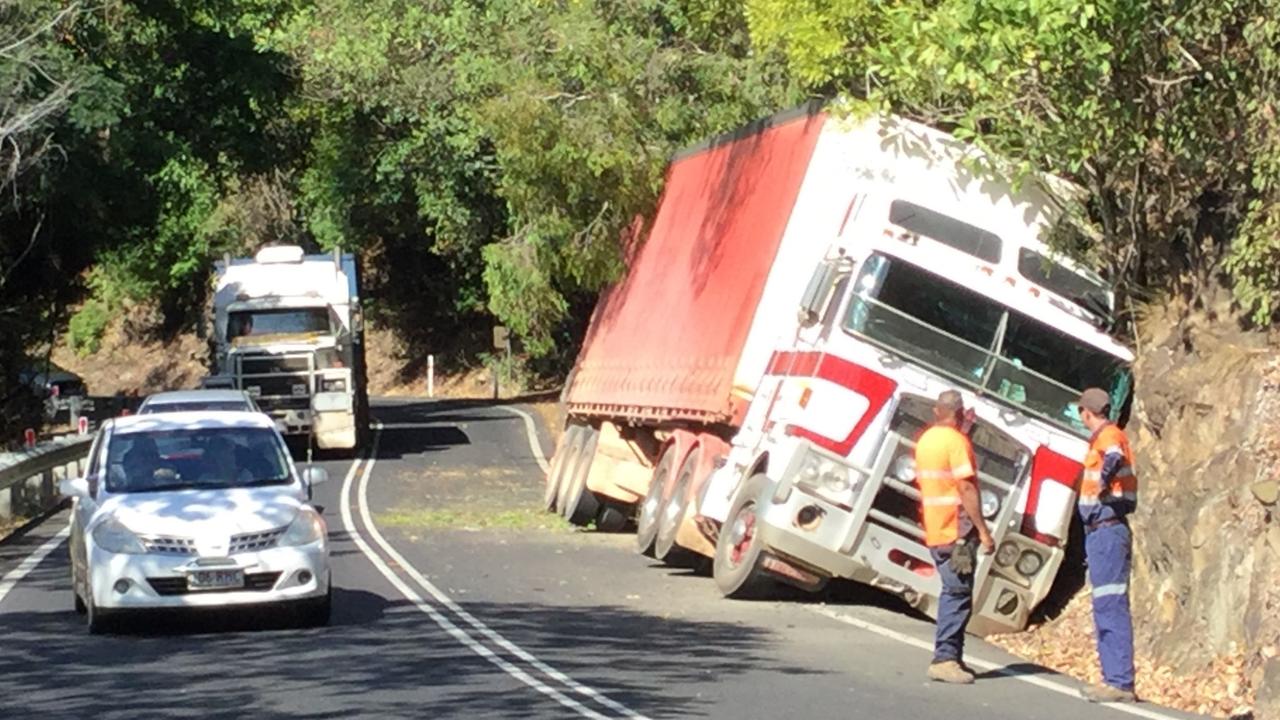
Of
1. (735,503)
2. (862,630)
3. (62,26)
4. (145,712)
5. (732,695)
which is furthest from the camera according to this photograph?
(62,26)

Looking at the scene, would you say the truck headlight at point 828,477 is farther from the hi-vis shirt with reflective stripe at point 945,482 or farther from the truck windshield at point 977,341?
the hi-vis shirt with reflective stripe at point 945,482

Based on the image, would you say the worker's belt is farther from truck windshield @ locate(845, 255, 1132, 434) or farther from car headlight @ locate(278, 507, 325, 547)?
car headlight @ locate(278, 507, 325, 547)

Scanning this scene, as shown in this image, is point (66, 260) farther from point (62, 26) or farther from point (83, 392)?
point (83, 392)

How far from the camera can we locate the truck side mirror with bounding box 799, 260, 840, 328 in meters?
16.9

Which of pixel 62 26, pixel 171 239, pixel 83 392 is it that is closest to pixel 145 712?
pixel 62 26

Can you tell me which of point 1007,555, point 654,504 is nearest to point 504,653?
point 1007,555

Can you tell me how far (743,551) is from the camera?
57.5ft

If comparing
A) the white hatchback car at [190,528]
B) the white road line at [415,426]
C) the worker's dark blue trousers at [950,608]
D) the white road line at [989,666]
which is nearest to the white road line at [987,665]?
the white road line at [989,666]

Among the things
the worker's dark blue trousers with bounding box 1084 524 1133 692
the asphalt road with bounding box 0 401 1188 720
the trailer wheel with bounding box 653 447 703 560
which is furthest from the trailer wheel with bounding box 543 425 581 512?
the worker's dark blue trousers with bounding box 1084 524 1133 692

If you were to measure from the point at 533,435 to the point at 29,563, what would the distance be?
2364cm

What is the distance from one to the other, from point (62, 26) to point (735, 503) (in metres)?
21.2

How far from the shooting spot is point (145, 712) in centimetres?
1133

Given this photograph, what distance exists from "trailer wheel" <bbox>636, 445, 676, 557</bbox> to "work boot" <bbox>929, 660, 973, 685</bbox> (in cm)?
745

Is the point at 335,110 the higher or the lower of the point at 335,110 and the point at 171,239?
the higher
